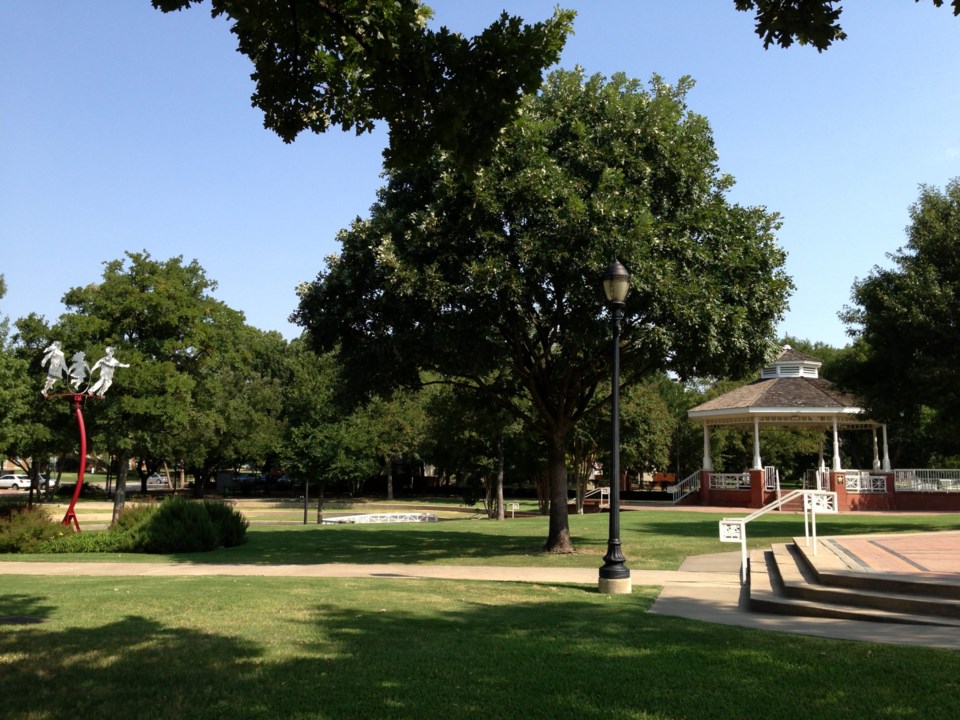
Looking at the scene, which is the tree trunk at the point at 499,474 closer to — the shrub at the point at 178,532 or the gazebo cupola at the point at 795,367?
A: the shrub at the point at 178,532

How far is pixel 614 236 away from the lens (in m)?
14.8

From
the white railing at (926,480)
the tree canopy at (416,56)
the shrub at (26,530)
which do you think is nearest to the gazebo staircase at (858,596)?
the tree canopy at (416,56)

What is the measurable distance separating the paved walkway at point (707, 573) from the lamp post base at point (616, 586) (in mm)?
503

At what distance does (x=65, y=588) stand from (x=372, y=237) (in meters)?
8.59

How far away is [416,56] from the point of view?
6.20 metres

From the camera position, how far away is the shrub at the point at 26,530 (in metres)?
18.8

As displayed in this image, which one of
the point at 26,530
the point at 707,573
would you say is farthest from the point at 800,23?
the point at 26,530

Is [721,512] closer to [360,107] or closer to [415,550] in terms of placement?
[415,550]

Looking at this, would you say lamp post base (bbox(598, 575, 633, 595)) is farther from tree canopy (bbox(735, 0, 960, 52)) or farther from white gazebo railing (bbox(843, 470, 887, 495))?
white gazebo railing (bbox(843, 470, 887, 495))

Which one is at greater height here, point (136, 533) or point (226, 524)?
point (226, 524)

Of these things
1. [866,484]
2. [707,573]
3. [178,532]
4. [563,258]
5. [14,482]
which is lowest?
[14,482]

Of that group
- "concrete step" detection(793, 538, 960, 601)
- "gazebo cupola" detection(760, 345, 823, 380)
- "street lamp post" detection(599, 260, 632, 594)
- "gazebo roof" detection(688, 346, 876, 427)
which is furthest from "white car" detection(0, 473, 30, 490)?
"concrete step" detection(793, 538, 960, 601)

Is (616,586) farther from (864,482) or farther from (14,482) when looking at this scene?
(14,482)

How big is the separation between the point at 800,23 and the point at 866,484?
3538 centimetres
